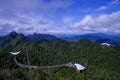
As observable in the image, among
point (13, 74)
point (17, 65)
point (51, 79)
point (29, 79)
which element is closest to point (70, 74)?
point (51, 79)

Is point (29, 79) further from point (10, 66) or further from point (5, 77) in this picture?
point (10, 66)

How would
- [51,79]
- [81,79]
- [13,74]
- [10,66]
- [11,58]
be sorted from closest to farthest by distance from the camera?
[81,79], [51,79], [13,74], [10,66], [11,58]

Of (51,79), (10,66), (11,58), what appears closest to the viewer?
(51,79)

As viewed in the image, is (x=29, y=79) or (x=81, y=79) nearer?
(x=81, y=79)

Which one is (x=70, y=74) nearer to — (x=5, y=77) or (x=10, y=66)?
(x=5, y=77)

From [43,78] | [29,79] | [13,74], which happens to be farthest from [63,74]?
[13,74]

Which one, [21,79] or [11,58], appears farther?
[11,58]

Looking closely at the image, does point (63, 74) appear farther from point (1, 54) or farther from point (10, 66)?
point (1, 54)

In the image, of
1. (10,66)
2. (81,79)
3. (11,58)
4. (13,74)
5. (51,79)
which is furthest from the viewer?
(11,58)
